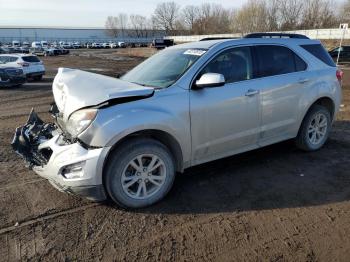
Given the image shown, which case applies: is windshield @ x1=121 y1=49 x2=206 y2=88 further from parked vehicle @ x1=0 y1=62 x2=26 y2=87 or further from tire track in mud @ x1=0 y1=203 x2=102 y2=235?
parked vehicle @ x1=0 y1=62 x2=26 y2=87

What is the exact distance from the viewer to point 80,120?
3.76 meters

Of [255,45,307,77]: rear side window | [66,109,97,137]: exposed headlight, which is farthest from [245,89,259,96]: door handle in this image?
[66,109,97,137]: exposed headlight

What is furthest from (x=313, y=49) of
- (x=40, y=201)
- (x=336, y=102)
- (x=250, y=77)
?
(x=40, y=201)

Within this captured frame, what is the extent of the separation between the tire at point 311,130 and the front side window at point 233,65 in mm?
1421

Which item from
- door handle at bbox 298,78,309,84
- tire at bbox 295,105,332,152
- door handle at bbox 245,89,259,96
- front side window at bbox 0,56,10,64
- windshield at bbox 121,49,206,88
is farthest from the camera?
front side window at bbox 0,56,10,64

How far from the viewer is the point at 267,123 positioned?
4.98m

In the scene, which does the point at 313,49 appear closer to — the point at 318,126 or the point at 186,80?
the point at 318,126

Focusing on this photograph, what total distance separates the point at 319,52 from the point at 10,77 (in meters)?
14.0

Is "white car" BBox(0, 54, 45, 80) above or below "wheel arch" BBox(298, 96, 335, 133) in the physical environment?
below

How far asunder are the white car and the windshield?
51.6 ft

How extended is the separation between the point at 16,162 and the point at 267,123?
3.80 metres

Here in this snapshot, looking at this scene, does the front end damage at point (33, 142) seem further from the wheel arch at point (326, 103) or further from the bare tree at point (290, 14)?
the bare tree at point (290, 14)

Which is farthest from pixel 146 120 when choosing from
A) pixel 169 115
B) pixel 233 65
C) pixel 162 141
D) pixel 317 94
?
pixel 317 94

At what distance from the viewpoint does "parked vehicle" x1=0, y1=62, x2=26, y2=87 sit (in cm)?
1598
